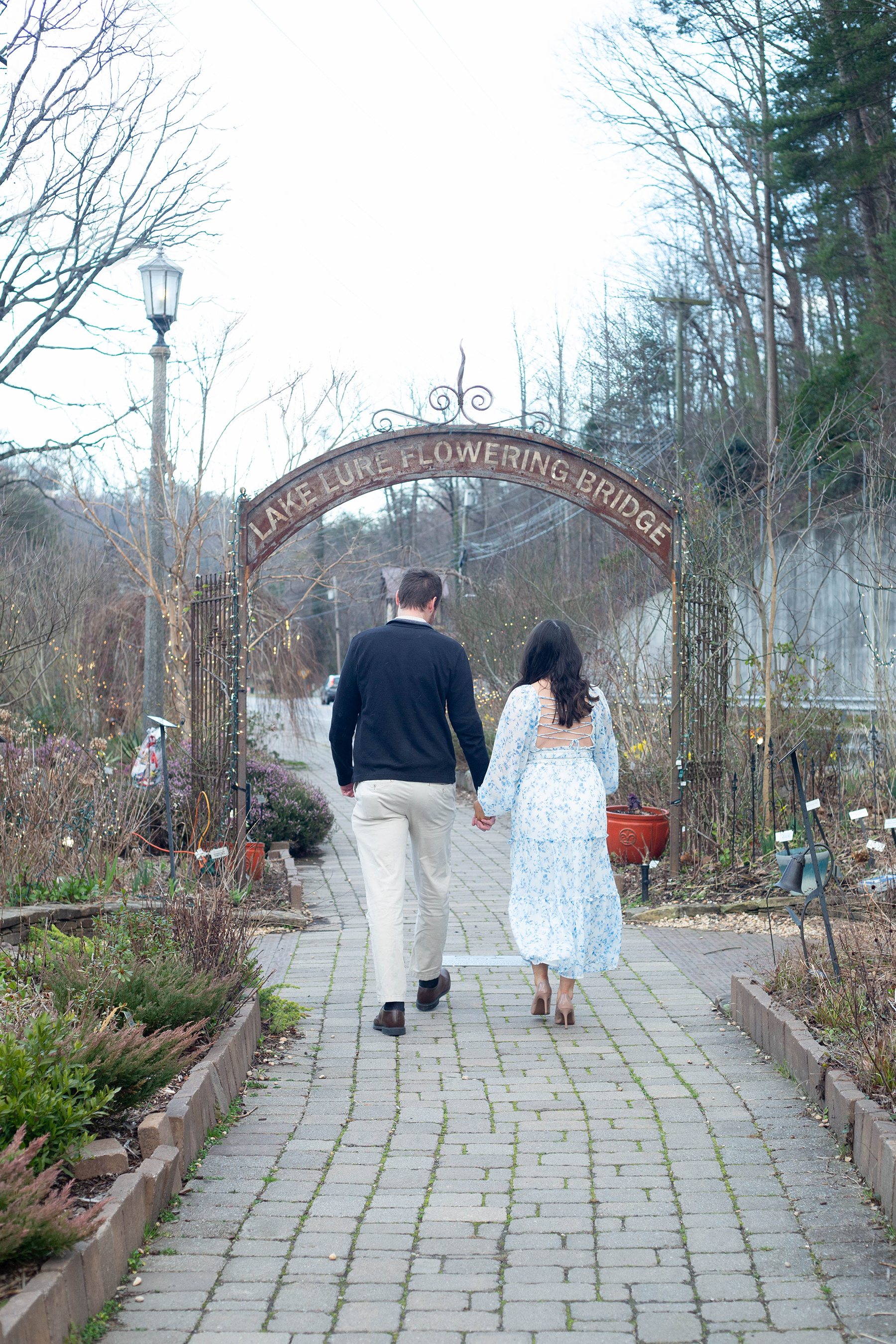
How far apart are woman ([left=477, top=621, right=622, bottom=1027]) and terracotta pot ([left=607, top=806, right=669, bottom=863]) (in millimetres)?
3765

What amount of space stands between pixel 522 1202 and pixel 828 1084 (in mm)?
1186

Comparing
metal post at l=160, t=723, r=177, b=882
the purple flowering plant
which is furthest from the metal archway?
the purple flowering plant

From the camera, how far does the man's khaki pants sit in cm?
526

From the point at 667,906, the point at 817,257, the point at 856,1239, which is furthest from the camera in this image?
the point at 817,257

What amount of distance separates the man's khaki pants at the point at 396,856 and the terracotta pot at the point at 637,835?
392cm

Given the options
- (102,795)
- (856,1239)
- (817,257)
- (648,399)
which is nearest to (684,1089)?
(856,1239)

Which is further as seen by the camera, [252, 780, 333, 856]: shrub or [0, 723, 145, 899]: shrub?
[252, 780, 333, 856]: shrub

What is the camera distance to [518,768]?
5.53m

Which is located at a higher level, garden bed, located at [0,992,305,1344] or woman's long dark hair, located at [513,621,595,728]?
woman's long dark hair, located at [513,621,595,728]

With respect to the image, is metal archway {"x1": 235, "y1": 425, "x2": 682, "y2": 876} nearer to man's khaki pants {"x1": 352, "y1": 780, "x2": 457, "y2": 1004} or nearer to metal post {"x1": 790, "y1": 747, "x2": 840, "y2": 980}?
man's khaki pants {"x1": 352, "y1": 780, "x2": 457, "y2": 1004}

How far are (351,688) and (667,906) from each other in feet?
11.2

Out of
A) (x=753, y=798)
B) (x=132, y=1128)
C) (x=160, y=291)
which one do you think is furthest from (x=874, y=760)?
(x=132, y=1128)

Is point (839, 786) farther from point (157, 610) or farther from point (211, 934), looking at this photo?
point (211, 934)

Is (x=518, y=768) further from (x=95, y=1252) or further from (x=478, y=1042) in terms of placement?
(x=95, y=1252)
